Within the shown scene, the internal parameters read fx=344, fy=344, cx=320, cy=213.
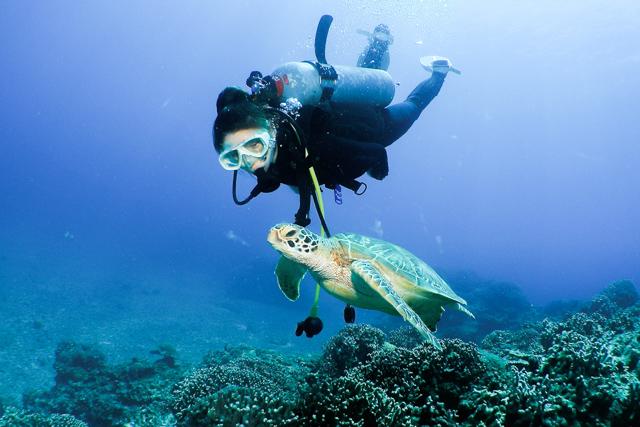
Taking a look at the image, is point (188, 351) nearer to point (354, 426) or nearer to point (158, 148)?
point (354, 426)

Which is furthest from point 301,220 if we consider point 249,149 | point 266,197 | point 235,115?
point 266,197

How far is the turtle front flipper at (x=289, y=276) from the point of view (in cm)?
410

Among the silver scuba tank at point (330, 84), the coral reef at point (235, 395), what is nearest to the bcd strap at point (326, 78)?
the silver scuba tank at point (330, 84)

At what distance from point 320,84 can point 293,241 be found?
1917mm

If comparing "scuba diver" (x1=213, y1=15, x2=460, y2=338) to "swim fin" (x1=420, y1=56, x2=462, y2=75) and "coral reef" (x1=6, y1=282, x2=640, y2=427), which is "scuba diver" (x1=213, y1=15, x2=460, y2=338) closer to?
"coral reef" (x1=6, y1=282, x2=640, y2=427)

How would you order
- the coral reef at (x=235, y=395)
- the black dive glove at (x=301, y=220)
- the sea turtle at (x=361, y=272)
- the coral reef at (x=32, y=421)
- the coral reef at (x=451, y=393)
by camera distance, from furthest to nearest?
1. the coral reef at (x=32, y=421)
2. the black dive glove at (x=301, y=220)
3. the sea turtle at (x=361, y=272)
4. the coral reef at (x=235, y=395)
5. the coral reef at (x=451, y=393)

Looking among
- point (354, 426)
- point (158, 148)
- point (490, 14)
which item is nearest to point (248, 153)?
point (354, 426)

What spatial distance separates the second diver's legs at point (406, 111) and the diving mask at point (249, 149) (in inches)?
96.8

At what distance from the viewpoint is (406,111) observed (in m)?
5.96

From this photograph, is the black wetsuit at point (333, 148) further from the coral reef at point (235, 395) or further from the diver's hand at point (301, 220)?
the coral reef at point (235, 395)

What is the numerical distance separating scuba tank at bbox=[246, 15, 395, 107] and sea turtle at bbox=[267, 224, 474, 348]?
139 centimetres

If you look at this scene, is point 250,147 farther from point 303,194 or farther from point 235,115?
point 303,194

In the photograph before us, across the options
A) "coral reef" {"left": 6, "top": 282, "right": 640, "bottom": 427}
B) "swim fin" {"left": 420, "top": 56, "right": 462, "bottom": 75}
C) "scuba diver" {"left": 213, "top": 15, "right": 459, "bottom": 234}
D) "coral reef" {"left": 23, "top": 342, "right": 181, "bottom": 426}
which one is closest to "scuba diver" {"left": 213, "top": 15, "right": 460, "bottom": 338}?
"scuba diver" {"left": 213, "top": 15, "right": 459, "bottom": 234}

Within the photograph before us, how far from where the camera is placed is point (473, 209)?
130 m
